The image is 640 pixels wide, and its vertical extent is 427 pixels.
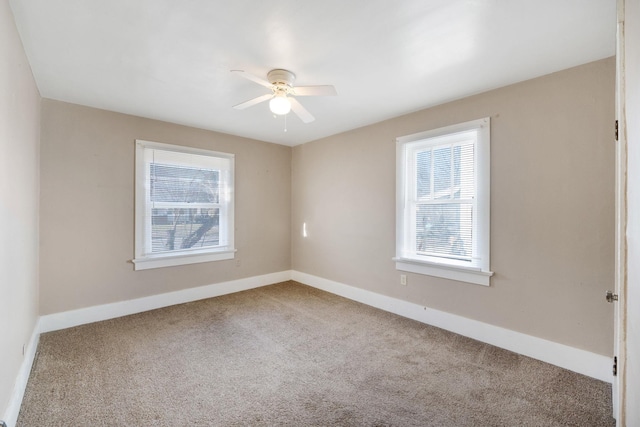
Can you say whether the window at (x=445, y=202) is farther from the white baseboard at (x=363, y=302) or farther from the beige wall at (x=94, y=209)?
the beige wall at (x=94, y=209)

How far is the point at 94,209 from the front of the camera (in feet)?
10.8

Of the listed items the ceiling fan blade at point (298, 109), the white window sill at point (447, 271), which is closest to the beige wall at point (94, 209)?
the ceiling fan blade at point (298, 109)

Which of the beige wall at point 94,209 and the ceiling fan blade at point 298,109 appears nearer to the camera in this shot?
the ceiling fan blade at point 298,109

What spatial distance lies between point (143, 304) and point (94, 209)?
1289 mm

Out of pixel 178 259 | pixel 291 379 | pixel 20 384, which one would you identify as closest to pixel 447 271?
pixel 291 379

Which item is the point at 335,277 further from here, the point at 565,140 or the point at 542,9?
the point at 542,9

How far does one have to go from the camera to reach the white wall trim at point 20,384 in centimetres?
166

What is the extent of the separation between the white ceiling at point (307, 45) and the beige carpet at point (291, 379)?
247 cm

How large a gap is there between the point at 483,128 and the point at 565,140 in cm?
66

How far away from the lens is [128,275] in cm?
352

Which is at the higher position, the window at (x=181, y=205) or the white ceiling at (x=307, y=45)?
the white ceiling at (x=307, y=45)

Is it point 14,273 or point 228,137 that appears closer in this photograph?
point 14,273

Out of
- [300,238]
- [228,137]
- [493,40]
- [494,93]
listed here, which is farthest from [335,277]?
[493,40]

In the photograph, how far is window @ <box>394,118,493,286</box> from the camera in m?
2.85
